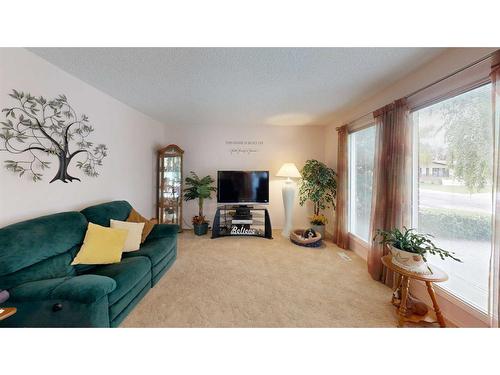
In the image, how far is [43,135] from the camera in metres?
1.70

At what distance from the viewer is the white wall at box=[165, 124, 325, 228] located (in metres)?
3.95

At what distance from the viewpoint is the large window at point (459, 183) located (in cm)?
139

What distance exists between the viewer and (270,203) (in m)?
4.04

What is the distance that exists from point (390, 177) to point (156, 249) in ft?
9.53

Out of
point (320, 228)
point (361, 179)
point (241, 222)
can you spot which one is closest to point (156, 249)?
point (241, 222)

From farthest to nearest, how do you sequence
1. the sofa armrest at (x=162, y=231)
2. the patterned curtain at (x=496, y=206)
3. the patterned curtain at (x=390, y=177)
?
1. the sofa armrest at (x=162, y=231)
2. the patterned curtain at (x=390, y=177)
3. the patterned curtain at (x=496, y=206)

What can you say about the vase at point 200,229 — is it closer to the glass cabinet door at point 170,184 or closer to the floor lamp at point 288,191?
the glass cabinet door at point 170,184

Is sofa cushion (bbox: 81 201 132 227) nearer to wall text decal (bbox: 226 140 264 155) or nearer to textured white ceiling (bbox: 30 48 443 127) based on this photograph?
textured white ceiling (bbox: 30 48 443 127)

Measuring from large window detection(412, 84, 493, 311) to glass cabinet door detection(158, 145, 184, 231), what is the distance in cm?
381

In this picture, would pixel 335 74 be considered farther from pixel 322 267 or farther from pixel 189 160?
pixel 189 160

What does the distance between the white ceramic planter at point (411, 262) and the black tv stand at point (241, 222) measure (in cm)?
224

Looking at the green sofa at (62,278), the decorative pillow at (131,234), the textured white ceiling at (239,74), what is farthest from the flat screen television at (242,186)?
the green sofa at (62,278)

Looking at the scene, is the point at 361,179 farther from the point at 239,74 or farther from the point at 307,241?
the point at 239,74
